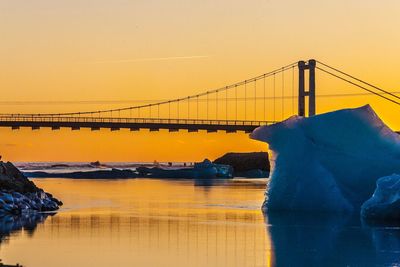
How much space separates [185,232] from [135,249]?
2.86 meters

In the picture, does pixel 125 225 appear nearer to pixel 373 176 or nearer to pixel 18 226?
pixel 18 226

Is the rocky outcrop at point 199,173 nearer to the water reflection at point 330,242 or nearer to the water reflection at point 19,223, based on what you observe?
the water reflection at point 19,223

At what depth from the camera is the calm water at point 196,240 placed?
42.6 ft

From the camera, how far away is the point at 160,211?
2272 centimetres

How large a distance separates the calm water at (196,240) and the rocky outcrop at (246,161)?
65317 millimetres

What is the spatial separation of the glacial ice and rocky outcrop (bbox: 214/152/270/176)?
202 ft

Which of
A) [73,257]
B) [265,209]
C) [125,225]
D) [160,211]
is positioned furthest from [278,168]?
[73,257]

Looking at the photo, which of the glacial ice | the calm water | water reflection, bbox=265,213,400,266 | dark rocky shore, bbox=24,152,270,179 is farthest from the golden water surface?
dark rocky shore, bbox=24,152,270,179

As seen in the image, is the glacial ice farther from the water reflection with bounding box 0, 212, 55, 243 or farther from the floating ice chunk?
the water reflection with bounding box 0, 212, 55, 243

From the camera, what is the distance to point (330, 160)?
23.9 metres

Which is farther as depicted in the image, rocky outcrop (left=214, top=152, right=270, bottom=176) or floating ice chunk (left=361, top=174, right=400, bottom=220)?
rocky outcrop (left=214, top=152, right=270, bottom=176)

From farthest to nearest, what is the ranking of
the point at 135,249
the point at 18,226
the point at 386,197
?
the point at 386,197 → the point at 18,226 → the point at 135,249

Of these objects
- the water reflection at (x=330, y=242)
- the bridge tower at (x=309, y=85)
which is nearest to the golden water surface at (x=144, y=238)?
the water reflection at (x=330, y=242)

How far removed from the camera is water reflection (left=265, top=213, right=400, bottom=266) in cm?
1309
